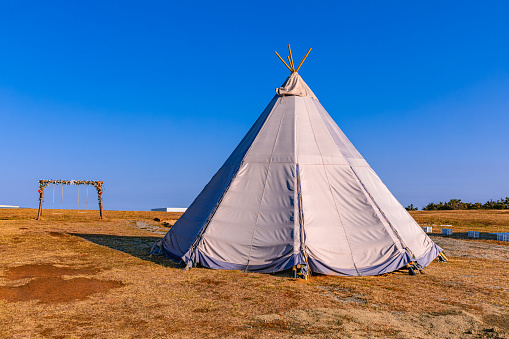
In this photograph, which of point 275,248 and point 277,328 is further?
point 275,248

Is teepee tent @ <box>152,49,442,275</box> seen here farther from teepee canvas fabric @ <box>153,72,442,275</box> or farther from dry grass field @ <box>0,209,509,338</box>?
dry grass field @ <box>0,209,509,338</box>

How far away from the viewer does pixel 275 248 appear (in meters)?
9.66

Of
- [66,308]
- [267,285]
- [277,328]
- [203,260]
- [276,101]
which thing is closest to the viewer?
[277,328]

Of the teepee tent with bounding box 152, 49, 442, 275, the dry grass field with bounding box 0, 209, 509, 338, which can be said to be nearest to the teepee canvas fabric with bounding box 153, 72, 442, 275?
the teepee tent with bounding box 152, 49, 442, 275

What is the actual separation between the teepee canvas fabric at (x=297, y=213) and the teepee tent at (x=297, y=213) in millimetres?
29

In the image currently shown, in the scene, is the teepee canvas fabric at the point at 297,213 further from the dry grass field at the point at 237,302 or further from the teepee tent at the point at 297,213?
the dry grass field at the point at 237,302

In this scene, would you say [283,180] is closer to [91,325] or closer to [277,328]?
[277,328]

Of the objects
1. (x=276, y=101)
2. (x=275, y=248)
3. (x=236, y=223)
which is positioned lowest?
(x=275, y=248)

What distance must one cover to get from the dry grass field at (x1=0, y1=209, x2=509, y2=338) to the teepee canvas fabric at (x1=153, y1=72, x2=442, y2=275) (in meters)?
0.54

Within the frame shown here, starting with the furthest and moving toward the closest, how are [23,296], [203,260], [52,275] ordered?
1. [203,260]
2. [52,275]
3. [23,296]

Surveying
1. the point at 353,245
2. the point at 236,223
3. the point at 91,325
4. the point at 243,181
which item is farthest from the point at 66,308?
the point at 353,245

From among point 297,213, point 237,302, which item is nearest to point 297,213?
point 297,213

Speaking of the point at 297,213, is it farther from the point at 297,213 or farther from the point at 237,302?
the point at 237,302

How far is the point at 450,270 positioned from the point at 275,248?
554cm
